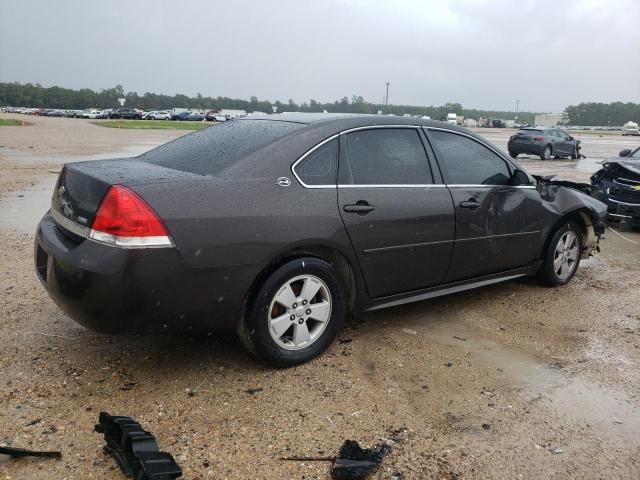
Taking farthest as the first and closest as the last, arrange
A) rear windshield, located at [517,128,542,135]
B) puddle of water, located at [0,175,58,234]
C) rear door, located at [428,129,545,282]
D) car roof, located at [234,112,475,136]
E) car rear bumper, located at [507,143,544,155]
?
rear windshield, located at [517,128,542,135] → car rear bumper, located at [507,143,544,155] → puddle of water, located at [0,175,58,234] → rear door, located at [428,129,545,282] → car roof, located at [234,112,475,136]

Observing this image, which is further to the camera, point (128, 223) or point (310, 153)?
point (310, 153)

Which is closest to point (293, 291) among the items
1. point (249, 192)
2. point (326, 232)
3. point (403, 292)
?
point (326, 232)

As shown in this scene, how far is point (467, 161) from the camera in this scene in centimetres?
460

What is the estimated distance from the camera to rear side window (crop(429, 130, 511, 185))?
4.42 m

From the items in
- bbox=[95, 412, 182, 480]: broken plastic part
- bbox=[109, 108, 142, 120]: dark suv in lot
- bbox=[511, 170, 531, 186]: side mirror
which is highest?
bbox=[109, 108, 142, 120]: dark suv in lot

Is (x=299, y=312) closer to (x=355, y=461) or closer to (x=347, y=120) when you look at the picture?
(x=355, y=461)

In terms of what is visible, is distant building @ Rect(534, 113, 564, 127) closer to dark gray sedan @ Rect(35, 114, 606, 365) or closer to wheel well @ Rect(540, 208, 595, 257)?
wheel well @ Rect(540, 208, 595, 257)

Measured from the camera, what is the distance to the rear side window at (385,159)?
3.86 meters

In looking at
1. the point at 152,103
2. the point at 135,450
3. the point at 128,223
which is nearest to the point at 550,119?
the point at 152,103

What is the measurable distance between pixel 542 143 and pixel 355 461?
2475 cm

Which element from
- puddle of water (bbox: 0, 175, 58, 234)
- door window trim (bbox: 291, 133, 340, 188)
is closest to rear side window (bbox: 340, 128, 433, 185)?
door window trim (bbox: 291, 133, 340, 188)

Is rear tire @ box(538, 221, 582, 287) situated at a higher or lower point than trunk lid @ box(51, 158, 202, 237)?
lower

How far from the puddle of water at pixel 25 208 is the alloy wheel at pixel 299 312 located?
4.86 metres

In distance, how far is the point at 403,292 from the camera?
4.14 metres
